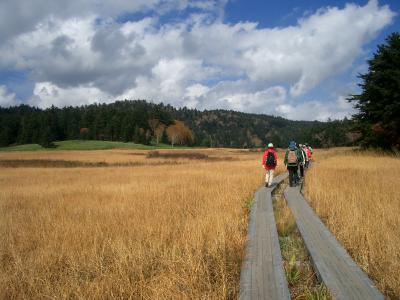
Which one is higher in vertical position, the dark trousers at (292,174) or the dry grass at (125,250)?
the dark trousers at (292,174)

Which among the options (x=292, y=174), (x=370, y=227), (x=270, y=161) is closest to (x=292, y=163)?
(x=292, y=174)

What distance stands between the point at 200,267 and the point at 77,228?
3.75 meters

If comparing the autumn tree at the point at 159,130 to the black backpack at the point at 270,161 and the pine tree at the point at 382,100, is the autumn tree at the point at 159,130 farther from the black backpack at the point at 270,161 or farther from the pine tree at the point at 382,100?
the black backpack at the point at 270,161

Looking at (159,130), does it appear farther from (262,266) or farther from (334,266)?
(334,266)

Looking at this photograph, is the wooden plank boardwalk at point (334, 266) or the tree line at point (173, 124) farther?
the tree line at point (173, 124)

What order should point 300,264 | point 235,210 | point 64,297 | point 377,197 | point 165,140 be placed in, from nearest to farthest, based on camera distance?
point 64,297 → point 300,264 → point 235,210 → point 377,197 → point 165,140

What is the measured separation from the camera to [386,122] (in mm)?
30609

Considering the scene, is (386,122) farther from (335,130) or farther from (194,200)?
(335,130)

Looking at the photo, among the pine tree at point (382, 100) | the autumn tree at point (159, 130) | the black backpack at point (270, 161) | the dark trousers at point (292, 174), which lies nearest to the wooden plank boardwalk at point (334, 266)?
the black backpack at point (270, 161)

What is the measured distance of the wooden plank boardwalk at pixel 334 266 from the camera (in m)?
3.76

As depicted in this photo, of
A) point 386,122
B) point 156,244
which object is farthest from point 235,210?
point 386,122

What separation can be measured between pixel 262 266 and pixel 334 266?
1017 mm

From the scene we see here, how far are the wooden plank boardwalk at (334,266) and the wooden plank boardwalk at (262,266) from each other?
0.54 metres

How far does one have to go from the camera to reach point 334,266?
4.55 meters
